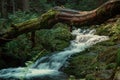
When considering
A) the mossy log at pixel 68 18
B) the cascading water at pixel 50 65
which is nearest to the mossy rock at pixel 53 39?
the cascading water at pixel 50 65

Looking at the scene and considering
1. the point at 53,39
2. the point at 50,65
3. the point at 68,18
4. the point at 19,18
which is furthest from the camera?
the point at 19,18

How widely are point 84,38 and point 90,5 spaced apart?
10.2 m

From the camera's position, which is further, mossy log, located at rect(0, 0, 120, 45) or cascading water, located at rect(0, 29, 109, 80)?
cascading water, located at rect(0, 29, 109, 80)

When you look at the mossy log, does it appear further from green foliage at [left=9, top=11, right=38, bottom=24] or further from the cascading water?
green foliage at [left=9, top=11, right=38, bottom=24]

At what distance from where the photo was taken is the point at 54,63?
11.8 m

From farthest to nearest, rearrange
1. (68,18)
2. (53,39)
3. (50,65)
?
1. (53,39)
2. (50,65)
3. (68,18)

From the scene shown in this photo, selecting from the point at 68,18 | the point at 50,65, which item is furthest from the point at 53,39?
the point at 68,18

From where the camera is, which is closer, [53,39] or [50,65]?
[50,65]

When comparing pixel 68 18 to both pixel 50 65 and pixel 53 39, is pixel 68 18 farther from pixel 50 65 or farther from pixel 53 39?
pixel 53 39

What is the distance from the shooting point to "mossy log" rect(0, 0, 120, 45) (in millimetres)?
6848

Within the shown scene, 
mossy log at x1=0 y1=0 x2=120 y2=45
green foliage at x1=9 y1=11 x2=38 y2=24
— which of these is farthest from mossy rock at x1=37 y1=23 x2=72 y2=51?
mossy log at x1=0 y1=0 x2=120 y2=45

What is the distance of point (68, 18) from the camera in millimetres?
8969

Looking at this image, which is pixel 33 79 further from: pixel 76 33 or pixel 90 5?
pixel 90 5

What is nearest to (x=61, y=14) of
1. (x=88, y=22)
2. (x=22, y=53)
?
(x=88, y=22)
